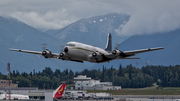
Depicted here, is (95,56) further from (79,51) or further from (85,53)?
(79,51)

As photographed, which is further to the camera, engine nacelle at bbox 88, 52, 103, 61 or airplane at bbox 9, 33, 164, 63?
engine nacelle at bbox 88, 52, 103, 61

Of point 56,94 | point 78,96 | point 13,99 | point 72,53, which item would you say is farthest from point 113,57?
point 78,96

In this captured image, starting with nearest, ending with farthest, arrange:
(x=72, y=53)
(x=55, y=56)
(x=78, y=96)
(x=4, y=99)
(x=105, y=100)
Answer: (x=72, y=53) → (x=55, y=56) → (x=4, y=99) → (x=105, y=100) → (x=78, y=96)

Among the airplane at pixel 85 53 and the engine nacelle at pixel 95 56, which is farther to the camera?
the engine nacelle at pixel 95 56

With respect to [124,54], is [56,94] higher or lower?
lower

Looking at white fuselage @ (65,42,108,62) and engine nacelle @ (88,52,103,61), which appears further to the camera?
engine nacelle @ (88,52,103,61)

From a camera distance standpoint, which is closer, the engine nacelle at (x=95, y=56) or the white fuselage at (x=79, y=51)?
the white fuselage at (x=79, y=51)

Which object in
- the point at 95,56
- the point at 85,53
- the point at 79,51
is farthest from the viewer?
the point at 95,56

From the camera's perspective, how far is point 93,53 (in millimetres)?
95125

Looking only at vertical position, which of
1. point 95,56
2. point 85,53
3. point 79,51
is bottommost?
point 95,56

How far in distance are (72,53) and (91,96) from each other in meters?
95.5

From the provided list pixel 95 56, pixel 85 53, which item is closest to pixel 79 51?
pixel 85 53

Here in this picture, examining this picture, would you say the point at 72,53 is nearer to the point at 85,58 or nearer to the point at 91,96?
the point at 85,58

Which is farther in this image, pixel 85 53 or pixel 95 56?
pixel 95 56
